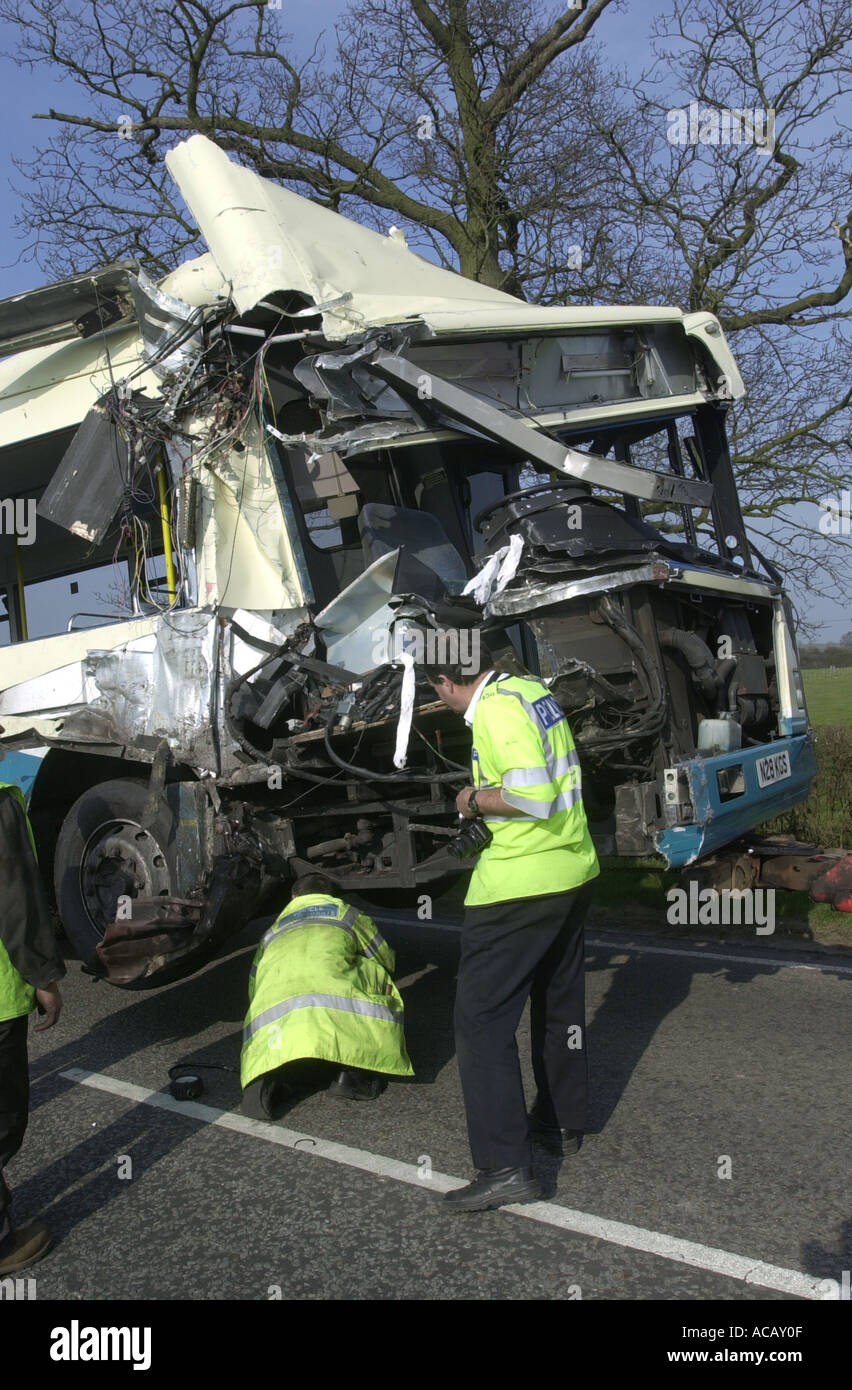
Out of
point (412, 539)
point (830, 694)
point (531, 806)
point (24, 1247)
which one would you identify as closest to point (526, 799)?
point (531, 806)

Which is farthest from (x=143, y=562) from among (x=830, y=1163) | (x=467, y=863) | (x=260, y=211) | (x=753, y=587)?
(x=830, y=1163)

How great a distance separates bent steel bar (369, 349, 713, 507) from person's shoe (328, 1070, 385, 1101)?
106 inches

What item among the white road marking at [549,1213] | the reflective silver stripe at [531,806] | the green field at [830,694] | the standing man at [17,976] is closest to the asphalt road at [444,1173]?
the white road marking at [549,1213]

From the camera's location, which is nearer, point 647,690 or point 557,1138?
point 557,1138

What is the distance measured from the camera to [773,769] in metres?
5.59

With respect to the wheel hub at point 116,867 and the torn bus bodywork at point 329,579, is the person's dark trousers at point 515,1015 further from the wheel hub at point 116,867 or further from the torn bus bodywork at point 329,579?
the wheel hub at point 116,867

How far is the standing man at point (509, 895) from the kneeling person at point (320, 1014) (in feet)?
2.29

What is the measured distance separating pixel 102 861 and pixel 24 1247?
2.56 meters

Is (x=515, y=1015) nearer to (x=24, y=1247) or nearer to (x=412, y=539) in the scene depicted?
(x=24, y=1247)

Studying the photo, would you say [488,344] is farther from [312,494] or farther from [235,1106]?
[235,1106]

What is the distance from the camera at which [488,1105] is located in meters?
3.45

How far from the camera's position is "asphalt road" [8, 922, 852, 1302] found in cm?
304

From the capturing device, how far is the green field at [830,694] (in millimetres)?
14952

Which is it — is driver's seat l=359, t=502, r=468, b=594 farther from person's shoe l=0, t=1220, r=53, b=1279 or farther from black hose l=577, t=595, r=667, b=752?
person's shoe l=0, t=1220, r=53, b=1279
